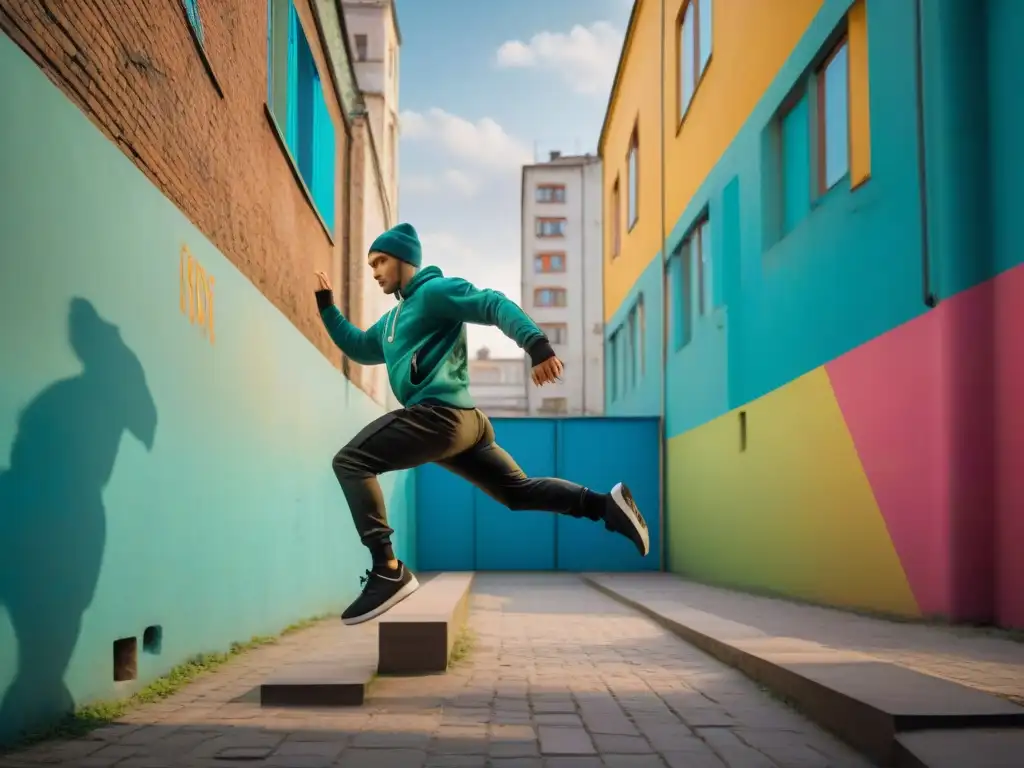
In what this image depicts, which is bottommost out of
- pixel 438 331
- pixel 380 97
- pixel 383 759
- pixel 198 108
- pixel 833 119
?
pixel 383 759

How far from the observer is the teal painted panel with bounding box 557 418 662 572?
696 inches

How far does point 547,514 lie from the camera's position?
59.7 ft

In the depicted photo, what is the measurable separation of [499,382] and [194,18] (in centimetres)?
5427

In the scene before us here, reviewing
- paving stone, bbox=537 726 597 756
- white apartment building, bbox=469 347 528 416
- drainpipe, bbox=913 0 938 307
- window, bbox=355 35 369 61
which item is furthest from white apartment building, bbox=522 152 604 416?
paving stone, bbox=537 726 597 756

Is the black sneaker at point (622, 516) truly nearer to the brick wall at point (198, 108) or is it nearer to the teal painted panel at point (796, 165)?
the brick wall at point (198, 108)

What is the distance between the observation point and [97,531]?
13.6 ft

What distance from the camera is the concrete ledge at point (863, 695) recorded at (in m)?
3.27

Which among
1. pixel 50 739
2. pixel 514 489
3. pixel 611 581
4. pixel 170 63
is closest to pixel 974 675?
pixel 514 489

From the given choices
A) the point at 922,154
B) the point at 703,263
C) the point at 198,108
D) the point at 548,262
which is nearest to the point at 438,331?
the point at 198,108

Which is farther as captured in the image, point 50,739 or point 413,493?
point 413,493

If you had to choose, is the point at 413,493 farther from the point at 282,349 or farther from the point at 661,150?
the point at 282,349

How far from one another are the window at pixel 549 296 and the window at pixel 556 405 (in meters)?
5.36

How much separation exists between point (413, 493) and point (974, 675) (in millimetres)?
14455

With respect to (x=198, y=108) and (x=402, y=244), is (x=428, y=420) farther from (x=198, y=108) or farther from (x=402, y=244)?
(x=198, y=108)
